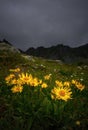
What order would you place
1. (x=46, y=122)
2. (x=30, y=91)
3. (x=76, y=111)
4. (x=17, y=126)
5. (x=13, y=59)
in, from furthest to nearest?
(x=13, y=59)
(x=30, y=91)
(x=76, y=111)
(x=46, y=122)
(x=17, y=126)

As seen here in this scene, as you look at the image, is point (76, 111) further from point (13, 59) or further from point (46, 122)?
point (13, 59)

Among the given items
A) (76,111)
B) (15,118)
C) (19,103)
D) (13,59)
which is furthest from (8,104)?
(13,59)

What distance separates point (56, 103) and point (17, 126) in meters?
1.18

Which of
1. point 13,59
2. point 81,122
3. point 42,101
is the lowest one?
point 81,122

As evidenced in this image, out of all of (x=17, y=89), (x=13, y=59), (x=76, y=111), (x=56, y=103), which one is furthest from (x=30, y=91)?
(x=13, y=59)

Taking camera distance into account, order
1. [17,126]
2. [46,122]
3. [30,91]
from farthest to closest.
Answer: [30,91], [46,122], [17,126]

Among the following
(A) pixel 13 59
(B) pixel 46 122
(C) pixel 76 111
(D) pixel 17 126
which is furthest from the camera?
(A) pixel 13 59

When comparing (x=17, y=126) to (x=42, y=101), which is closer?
(x=17, y=126)

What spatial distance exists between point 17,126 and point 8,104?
1.18 m

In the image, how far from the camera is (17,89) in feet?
20.6

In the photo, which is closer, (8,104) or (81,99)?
(8,104)

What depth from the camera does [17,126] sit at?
5.20 meters

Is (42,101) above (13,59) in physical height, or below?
below

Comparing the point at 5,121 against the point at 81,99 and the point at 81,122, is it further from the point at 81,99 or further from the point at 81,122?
the point at 81,99
